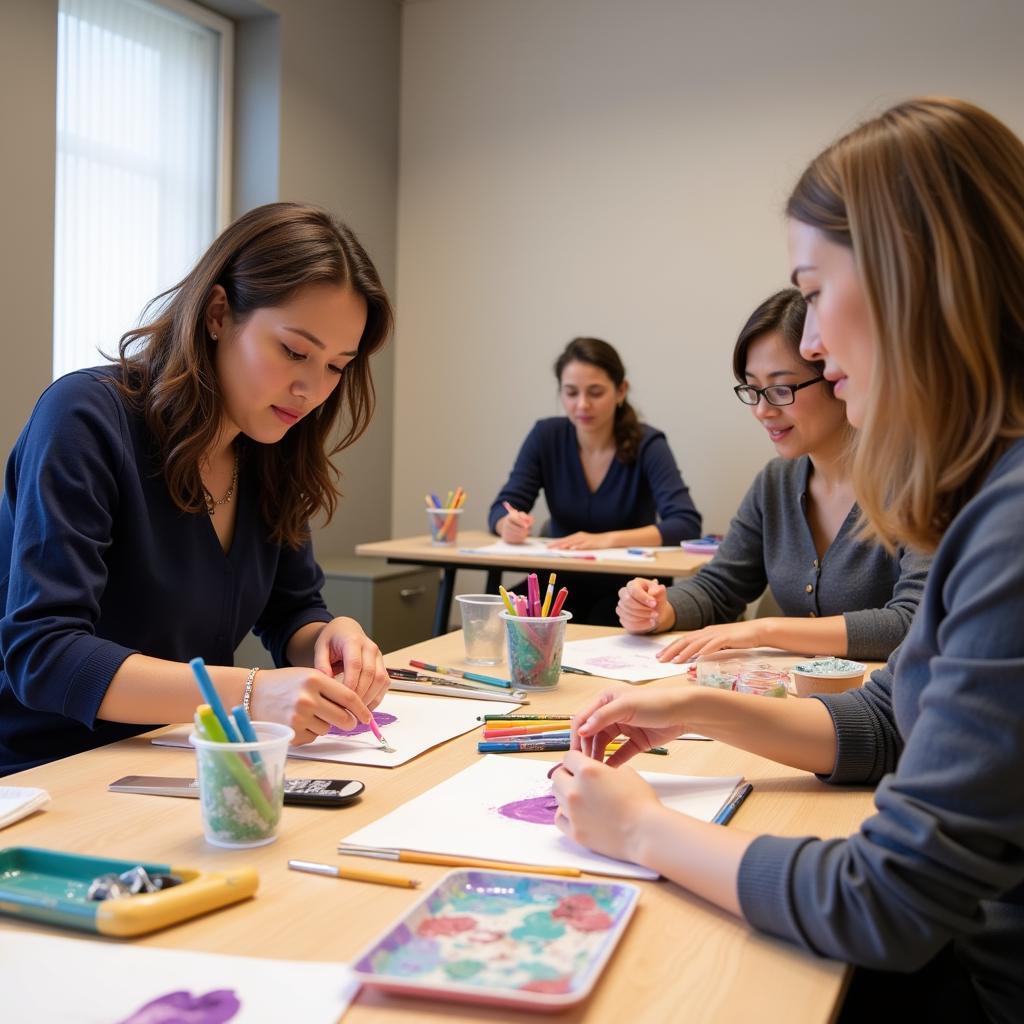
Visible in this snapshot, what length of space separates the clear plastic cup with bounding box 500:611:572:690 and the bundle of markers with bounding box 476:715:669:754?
179mm

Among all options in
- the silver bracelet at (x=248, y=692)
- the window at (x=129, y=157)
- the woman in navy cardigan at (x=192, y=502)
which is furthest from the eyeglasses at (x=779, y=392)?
the window at (x=129, y=157)

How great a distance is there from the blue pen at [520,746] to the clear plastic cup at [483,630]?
1.61ft

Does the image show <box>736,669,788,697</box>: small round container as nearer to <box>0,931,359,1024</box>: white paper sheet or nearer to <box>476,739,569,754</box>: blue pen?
<box>476,739,569,754</box>: blue pen

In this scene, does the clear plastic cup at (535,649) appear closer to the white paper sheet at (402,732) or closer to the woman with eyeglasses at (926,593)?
the white paper sheet at (402,732)

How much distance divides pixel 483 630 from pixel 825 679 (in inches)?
21.8

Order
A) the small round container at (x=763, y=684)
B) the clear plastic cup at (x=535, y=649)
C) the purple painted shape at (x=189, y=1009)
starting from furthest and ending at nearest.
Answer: the clear plastic cup at (x=535, y=649), the small round container at (x=763, y=684), the purple painted shape at (x=189, y=1009)

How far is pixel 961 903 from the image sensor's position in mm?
789

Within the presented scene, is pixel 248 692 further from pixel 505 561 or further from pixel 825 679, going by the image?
pixel 505 561

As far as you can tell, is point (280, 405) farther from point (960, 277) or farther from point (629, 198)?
point (629, 198)

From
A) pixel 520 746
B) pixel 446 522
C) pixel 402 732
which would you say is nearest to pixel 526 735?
pixel 520 746

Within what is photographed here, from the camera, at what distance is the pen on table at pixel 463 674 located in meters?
1.61

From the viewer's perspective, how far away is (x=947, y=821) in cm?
78

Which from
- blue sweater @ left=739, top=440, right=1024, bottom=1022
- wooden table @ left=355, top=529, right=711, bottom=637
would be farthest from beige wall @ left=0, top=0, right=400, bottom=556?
blue sweater @ left=739, top=440, right=1024, bottom=1022

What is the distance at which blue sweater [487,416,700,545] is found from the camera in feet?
13.6
